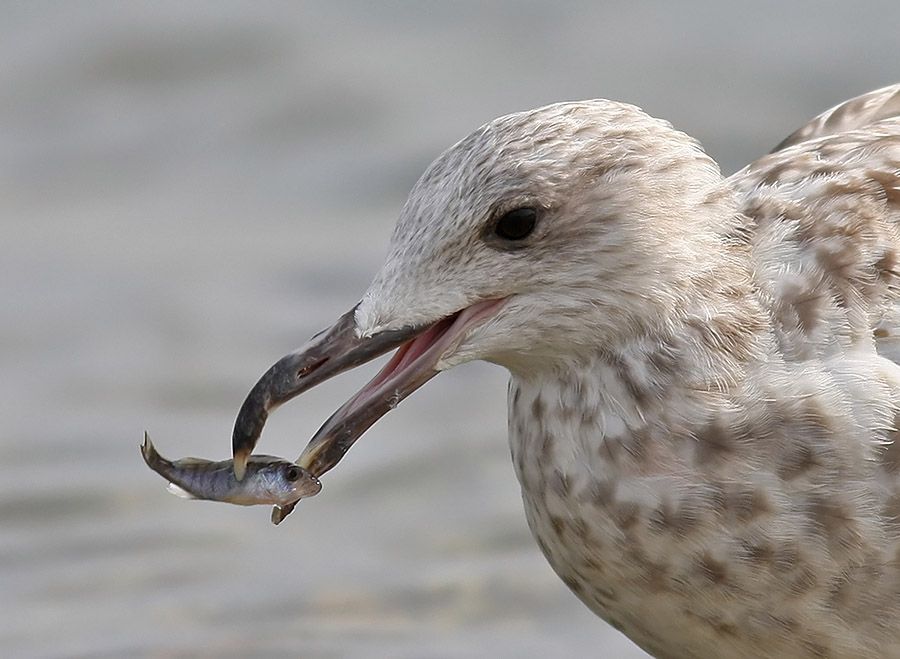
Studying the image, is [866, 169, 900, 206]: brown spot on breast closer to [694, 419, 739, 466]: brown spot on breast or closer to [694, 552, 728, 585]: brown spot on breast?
[694, 419, 739, 466]: brown spot on breast

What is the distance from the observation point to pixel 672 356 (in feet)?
13.9

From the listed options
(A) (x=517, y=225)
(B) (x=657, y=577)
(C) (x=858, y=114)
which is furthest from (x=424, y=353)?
(C) (x=858, y=114)

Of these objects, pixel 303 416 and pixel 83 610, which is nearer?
pixel 83 610

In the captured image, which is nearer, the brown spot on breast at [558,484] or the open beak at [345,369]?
the open beak at [345,369]

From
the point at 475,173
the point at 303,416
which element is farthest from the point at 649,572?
the point at 303,416

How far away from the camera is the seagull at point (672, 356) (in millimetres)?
4086

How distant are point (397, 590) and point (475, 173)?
1.95 meters

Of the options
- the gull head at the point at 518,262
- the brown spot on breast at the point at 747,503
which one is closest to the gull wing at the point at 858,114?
the gull head at the point at 518,262

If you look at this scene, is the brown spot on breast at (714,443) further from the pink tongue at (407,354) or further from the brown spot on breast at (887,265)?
the pink tongue at (407,354)

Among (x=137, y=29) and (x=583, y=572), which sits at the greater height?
(x=137, y=29)

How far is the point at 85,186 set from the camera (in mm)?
7730

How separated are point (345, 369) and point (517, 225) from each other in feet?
1.49

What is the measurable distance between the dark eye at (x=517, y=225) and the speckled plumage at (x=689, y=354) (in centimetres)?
2

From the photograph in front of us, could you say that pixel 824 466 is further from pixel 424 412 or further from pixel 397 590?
pixel 424 412
